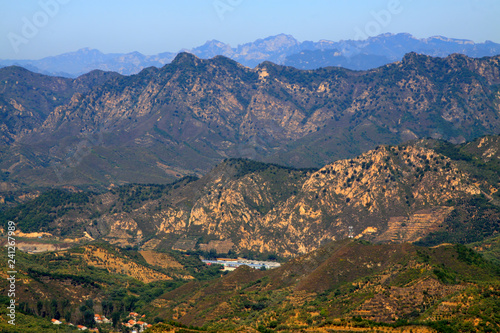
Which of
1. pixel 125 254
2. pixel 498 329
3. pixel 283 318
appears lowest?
pixel 125 254

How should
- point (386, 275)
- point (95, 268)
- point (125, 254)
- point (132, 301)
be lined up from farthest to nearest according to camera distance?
point (125, 254)
point (95, 268)
point (132, 301)
point (386, 275)

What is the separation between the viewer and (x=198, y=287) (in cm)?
14225

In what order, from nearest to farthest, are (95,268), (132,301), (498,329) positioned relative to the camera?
(498,329) < (132,301) < (95,268)

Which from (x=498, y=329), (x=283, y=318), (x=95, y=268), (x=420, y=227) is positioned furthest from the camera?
(x=420, y=227)

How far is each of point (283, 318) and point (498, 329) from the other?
3156 cm

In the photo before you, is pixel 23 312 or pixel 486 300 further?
pixel 23 312

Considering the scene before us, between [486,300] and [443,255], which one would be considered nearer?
[486,300]

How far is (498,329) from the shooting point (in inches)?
3280

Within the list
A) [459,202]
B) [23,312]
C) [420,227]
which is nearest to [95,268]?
[23,312]

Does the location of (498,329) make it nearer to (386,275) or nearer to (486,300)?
(486,300)

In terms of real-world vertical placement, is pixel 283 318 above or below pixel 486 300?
below

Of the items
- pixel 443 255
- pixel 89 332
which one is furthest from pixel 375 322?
pixel 89 332

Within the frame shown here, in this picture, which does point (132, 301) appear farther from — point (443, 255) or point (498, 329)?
point (498, 329)

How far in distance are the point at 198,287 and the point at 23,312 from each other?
35.4 m
